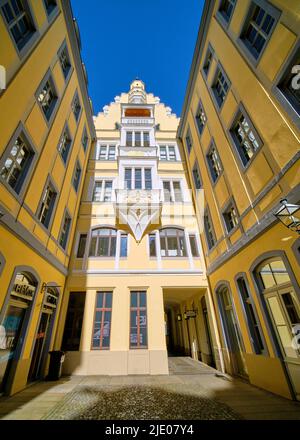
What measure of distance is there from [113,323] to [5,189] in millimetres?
7476

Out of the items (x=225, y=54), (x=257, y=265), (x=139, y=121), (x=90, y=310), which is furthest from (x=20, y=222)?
(x=139, y=121)

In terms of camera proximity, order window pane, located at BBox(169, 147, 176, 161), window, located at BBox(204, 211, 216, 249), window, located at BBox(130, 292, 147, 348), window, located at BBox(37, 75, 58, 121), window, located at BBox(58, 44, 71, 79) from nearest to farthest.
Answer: window, located at BBox(37, 75, 58, 121), window, located at BBox(130, 292, 147, 348), window, located at BBox(58, 44, 71, 79), window, located at BBox(204, 211, 216, 249), window pane, located at BBox(169, 147, 176, 161)

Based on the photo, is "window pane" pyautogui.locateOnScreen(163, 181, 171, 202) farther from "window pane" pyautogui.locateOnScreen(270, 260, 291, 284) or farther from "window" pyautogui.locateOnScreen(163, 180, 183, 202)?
"window pane" pyautogui.locateOnScreen(270, 260, 291, 284)

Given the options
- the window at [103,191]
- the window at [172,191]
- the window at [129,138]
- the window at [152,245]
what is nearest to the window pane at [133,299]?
the window at [152,245]

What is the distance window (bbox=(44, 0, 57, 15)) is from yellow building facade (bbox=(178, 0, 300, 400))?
7683 millimetres

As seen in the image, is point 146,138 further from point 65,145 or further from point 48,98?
point 48,98

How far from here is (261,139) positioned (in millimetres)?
6324

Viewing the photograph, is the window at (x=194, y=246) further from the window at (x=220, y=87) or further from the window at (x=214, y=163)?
the window at (x=220, y=87)

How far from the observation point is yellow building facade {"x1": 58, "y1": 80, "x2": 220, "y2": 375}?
8.97 m

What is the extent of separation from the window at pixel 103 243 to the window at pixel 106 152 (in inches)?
262

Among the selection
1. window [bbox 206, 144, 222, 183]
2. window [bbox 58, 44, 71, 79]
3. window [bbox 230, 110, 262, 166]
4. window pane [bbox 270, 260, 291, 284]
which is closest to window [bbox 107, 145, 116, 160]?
window [bbox 58, 44, 71, 79]

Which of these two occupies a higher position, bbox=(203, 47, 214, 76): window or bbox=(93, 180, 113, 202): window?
bbox=(203, 47, 214, 76): window

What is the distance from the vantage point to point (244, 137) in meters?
7.56

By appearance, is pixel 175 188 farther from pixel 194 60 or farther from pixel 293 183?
pixel 293 183
